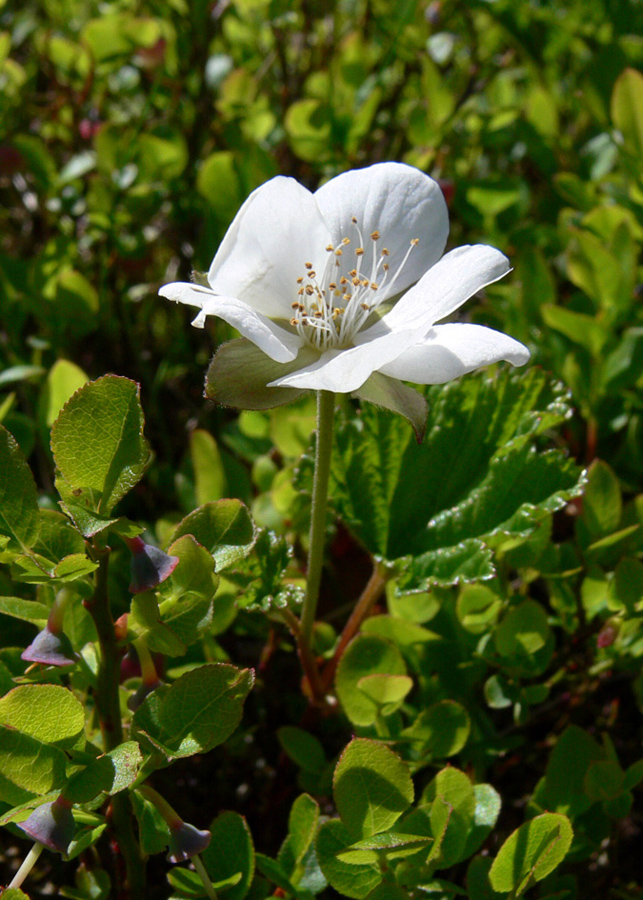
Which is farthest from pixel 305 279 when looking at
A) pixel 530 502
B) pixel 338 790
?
pixel 338 790

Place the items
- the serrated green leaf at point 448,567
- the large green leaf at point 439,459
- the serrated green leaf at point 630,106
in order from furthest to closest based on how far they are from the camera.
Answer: the serrated green leaf at point 630,106 → the large green leaf at point 439,459 → the serrated green leaf at point 448,567

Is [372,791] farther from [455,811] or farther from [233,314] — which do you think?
[233,314]

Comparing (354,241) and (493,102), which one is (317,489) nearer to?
(354,241)

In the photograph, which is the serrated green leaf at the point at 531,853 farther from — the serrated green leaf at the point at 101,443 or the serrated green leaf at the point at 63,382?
the serrated green leaf at the point at 63,382

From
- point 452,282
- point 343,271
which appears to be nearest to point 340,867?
point 452,282

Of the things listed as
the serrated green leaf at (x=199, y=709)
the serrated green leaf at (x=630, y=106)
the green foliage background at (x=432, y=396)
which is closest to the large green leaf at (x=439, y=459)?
the green foliage background at (x=432, y=396)
